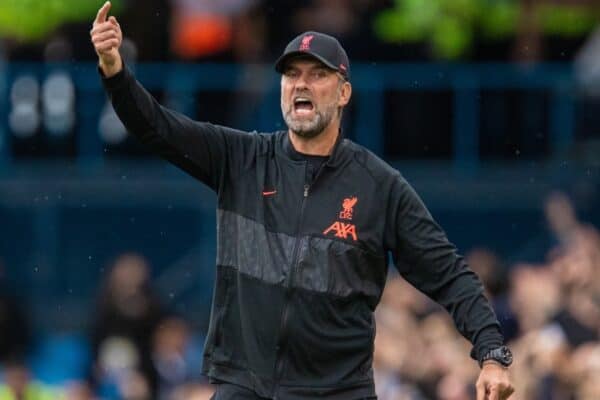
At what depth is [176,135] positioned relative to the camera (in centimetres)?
895

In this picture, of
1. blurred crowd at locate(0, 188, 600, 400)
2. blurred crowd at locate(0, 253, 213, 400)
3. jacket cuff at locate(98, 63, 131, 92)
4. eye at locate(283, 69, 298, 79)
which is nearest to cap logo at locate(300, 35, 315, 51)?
eye at locate(283, 69, 298, 79)

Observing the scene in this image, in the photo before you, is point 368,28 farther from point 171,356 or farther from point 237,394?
point 237,394

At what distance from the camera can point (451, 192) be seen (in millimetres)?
18359

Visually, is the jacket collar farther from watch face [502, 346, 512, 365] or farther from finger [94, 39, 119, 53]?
watch face [502, 346, 512, 365]

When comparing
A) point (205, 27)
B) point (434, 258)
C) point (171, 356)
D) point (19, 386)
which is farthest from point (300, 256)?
point (205, 27)

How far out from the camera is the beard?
8.99 meters

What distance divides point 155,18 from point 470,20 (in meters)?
2.82

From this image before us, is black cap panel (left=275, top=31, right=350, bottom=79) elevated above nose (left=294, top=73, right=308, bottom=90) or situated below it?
above

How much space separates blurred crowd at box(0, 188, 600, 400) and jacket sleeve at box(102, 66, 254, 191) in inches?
149

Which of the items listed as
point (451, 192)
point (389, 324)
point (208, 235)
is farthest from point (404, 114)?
point (389, 324)

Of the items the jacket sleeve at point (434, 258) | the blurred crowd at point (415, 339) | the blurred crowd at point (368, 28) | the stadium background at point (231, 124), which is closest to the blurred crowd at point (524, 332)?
the blurred crowd at point (415, 339)

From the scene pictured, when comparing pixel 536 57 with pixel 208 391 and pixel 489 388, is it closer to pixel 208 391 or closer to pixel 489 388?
pixel 208 391

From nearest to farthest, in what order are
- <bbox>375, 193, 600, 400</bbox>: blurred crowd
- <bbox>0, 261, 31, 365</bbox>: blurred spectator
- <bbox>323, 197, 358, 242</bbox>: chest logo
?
<bbox>323, 197, 358, 242</bbox>: chest logo, <bbox>375, 193, 600, 400</bbox>: blurred crowd, <bbox>0, 261, 31, 365</bbox>: blurred spectator

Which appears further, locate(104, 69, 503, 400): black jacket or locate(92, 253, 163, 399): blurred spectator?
locate(92, 253, 163, 399): blurred spectator
